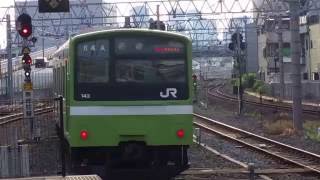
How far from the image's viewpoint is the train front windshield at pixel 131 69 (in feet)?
40.4

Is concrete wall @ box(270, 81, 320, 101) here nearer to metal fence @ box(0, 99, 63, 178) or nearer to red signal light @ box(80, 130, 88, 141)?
metal fence @ box(0, 99, 63, 178)

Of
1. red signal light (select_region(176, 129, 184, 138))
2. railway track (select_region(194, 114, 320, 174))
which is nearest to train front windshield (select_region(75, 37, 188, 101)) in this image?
red signal light (select_region(176, 129, 184, 138))

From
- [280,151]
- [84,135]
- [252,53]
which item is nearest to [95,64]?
[84,135]

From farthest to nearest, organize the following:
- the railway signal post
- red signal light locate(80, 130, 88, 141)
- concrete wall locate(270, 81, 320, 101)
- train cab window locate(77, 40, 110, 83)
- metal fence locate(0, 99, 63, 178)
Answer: concrete wall locate(270, 81, 320, 101), the railway signal post, metal fence locate(0, 99, 63, 178), train cab window locate(77, 40, 110, 83), red signal light locate(80, 130, 88, 141)

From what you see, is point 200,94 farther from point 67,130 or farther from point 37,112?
point 67,130

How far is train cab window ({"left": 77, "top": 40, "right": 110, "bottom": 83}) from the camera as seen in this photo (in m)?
12.3

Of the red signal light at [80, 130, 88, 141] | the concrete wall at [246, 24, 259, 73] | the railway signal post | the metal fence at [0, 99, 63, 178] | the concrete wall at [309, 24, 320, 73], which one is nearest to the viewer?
the red signal light at [80, 130, 88, 141]

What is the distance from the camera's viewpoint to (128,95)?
12.3m

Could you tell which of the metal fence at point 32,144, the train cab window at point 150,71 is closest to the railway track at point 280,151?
the train cab window at point 150,71

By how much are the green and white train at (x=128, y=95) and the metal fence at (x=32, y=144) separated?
959 mm

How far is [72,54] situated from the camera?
12.4 meters

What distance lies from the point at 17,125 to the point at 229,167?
561cm

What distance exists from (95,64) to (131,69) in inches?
26.6

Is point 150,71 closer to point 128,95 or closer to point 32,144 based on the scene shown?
point 128,95
